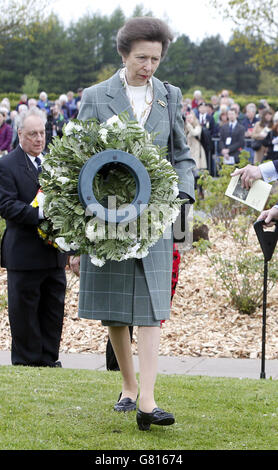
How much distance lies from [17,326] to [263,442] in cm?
296

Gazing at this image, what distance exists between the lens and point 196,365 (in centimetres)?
704

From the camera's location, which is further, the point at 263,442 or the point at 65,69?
the point at 65,69

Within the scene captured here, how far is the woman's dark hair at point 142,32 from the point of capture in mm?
4340

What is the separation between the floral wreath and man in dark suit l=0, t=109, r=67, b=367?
203 centimetres

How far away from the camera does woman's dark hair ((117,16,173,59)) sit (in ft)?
14.2

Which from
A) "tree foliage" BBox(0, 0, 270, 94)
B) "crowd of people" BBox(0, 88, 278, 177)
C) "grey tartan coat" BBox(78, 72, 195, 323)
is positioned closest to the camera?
"grey tartan coat" BBox(78, 72, 195, 323)

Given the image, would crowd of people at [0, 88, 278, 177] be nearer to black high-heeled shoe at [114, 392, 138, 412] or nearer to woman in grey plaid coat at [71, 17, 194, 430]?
woman in grey plaid coat at [71, 17, 194, 430]

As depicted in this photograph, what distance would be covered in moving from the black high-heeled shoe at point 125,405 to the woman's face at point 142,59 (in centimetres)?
196

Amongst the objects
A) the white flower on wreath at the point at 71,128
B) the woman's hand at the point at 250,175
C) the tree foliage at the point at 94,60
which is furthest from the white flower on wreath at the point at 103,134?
the tree foliage at the point at 94,60

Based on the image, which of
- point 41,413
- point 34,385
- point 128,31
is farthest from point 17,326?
point 128,31

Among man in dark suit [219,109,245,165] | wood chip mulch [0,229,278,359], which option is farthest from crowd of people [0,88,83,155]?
man in dark suit [219,109,245,165]
